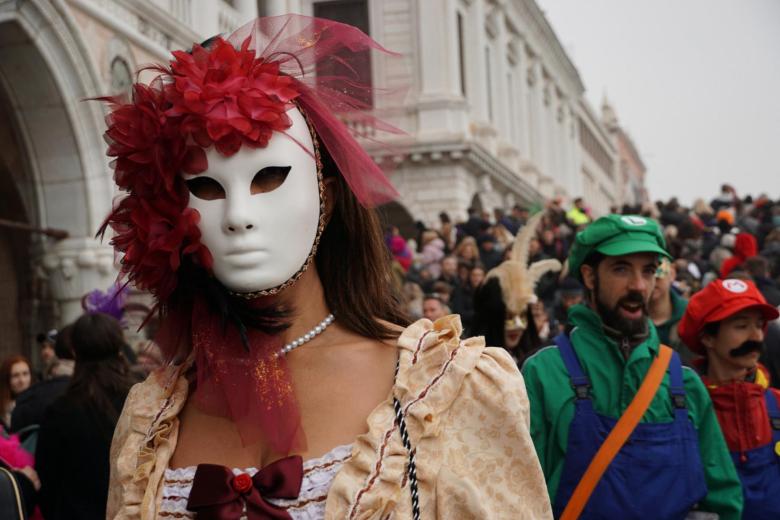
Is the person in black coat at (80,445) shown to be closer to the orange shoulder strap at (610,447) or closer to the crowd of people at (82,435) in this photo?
the crowd of people at (82,435)

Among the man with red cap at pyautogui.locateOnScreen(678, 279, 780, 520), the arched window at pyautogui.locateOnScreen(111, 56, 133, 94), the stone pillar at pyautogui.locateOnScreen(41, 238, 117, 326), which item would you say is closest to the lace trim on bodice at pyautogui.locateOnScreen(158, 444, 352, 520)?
the man with red cap at pyautogui.locateOnScreen(678, 279, 780, 520)

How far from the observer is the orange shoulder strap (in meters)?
3.53

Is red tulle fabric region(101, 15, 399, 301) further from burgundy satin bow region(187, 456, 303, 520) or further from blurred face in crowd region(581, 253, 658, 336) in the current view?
blurred face in crowd region(581, 253, 658, 336)

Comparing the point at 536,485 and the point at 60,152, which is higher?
the point at 60,152

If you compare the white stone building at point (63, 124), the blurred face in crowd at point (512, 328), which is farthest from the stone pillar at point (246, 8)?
the blurred face in crowd at point (512, 328)

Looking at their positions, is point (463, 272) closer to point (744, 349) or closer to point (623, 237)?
point (744, 349)

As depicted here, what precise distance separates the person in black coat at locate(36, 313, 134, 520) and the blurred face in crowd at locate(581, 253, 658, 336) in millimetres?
1964

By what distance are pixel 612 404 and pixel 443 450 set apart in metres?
1.54

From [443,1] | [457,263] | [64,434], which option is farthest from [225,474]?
[443,1]

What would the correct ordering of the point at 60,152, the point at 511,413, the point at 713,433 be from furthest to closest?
the point at 60,152, the point at 713,433, the point at 511,413

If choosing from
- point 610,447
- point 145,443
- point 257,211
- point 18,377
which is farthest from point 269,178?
point 18,377

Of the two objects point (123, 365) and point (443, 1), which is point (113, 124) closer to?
point (123, 365)

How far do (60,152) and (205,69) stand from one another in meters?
9.50

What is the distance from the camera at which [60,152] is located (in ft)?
37.6
